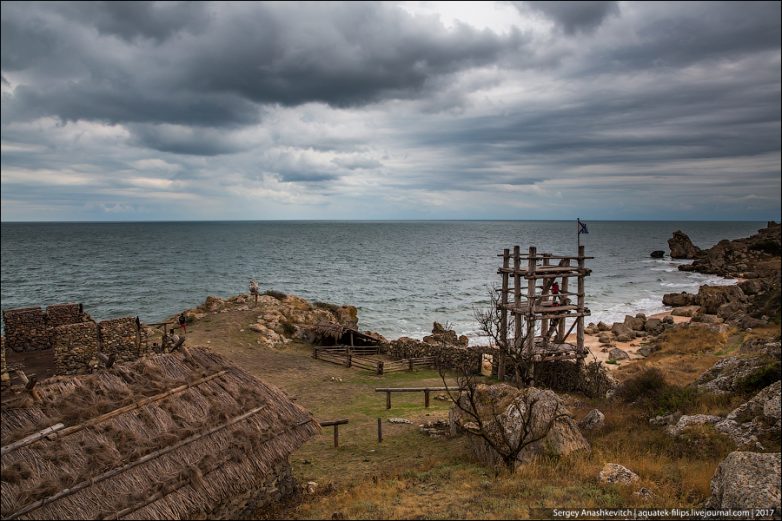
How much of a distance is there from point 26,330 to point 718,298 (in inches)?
2170

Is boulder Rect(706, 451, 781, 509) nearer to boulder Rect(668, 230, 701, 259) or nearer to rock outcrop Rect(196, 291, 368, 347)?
rock outcrop Rect(196, 291, 368, 347)

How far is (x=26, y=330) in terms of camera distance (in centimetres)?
1650

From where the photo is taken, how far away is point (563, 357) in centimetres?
2219

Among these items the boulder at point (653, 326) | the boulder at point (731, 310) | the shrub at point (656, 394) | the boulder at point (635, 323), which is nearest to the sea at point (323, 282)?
the boulder at point (635, 323)

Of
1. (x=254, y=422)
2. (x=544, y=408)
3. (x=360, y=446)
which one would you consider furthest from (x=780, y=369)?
(x=254, y=422)

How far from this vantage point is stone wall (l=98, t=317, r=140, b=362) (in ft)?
51.3

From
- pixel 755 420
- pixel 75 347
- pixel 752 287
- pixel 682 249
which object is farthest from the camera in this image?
pixel 682 249

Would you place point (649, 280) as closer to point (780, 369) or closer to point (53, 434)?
point (780, 369)

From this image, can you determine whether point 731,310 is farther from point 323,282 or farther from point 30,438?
point 323,282

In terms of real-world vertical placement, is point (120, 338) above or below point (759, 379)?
above

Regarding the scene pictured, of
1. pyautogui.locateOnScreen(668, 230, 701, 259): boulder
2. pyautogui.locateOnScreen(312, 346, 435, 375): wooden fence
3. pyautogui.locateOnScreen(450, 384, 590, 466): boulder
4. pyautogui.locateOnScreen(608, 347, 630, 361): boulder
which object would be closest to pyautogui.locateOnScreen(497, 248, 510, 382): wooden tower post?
pyautogui.locateOnScreen(312, 346, 435, 375): wooden fence

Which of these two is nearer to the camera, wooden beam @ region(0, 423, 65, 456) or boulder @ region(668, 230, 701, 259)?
wooden beam @ region(0, 423, 65, 456)

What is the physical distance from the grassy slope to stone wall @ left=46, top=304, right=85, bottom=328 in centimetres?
958

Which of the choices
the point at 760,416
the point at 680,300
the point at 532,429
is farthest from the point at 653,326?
the point at 532,429
